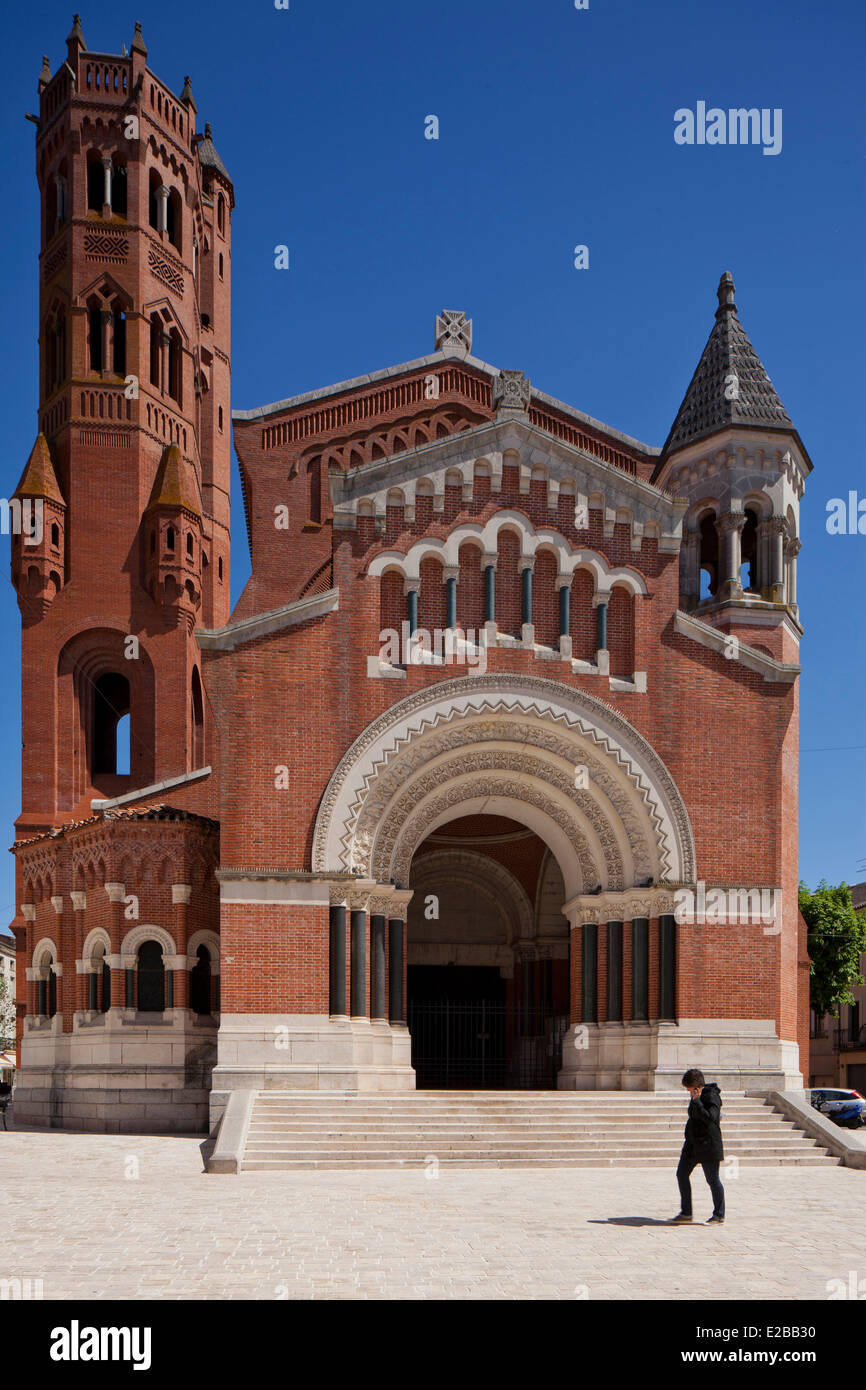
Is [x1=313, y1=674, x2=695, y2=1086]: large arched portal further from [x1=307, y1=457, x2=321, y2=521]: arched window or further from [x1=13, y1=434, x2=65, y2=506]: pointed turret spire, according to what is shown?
[x1=13, y1=434, x2=65, y2=506]: pointed turret spire

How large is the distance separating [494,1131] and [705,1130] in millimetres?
7391

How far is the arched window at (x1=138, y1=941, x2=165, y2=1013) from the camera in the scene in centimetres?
2462

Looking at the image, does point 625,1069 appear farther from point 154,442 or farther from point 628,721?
point 154,442

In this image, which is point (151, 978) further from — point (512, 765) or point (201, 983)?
point (512, 765)

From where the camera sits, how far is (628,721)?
2353 centimetres

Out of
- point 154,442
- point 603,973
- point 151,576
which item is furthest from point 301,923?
point 154,442

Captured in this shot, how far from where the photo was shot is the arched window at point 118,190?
129 ft

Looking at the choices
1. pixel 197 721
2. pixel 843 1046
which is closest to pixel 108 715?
pixel 197 721

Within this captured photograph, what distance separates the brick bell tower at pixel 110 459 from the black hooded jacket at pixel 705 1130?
2398 centimetres

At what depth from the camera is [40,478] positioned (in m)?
A: 36.7

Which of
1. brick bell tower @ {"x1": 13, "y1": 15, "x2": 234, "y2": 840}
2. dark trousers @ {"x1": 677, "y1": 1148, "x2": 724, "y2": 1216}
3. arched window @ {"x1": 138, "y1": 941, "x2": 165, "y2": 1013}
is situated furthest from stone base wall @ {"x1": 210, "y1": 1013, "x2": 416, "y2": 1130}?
brick bell tower @ {"x1": 13, "y1": 15, "x2": 234, "y2": 840}

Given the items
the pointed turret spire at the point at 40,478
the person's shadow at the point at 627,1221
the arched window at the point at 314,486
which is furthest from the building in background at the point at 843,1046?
the person's shadow at the point at 627,1221

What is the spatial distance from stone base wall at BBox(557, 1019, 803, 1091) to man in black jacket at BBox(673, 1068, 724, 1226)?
9344 millimetres

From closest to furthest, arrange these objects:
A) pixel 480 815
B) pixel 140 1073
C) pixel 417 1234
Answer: pixel 417 1234, pixel 140 1073, pixel 480 815
